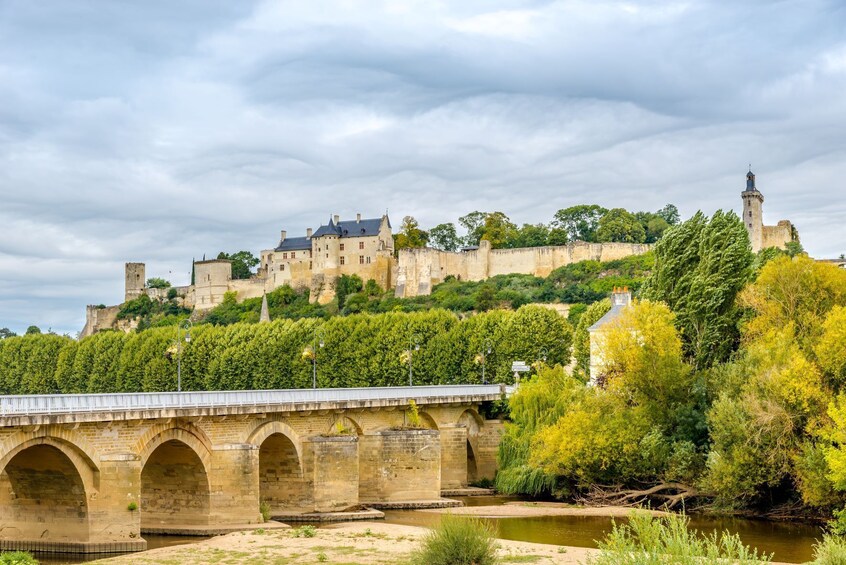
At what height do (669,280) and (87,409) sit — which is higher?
(669,280)

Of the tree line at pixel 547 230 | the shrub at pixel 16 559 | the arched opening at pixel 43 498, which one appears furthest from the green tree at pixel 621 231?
the shrub at pixel 16 559

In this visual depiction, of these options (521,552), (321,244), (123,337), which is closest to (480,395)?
(521,552)

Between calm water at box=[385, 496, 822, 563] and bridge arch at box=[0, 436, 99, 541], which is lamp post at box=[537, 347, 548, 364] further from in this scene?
bridge arch at box=[0, 436, 99, 541]

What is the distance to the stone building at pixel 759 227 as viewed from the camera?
105 m

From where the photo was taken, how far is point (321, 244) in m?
126

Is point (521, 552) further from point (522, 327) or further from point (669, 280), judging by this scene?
point (522, 327)

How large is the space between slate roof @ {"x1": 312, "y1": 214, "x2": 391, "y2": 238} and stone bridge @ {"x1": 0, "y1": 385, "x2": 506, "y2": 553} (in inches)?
3129

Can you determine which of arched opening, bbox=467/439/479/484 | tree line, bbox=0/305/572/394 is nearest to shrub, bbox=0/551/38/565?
arched opening, bbox=467/439/479/484

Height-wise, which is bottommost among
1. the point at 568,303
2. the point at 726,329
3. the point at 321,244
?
the point at 726,329

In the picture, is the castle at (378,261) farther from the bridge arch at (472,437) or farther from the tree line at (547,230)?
the bridge arch at (472,437)

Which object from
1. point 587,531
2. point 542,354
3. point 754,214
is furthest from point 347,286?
point 587,531

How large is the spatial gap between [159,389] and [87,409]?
42862 mm

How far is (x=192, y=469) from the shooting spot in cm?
3412

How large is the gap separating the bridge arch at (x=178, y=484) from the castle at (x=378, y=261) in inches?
3159
